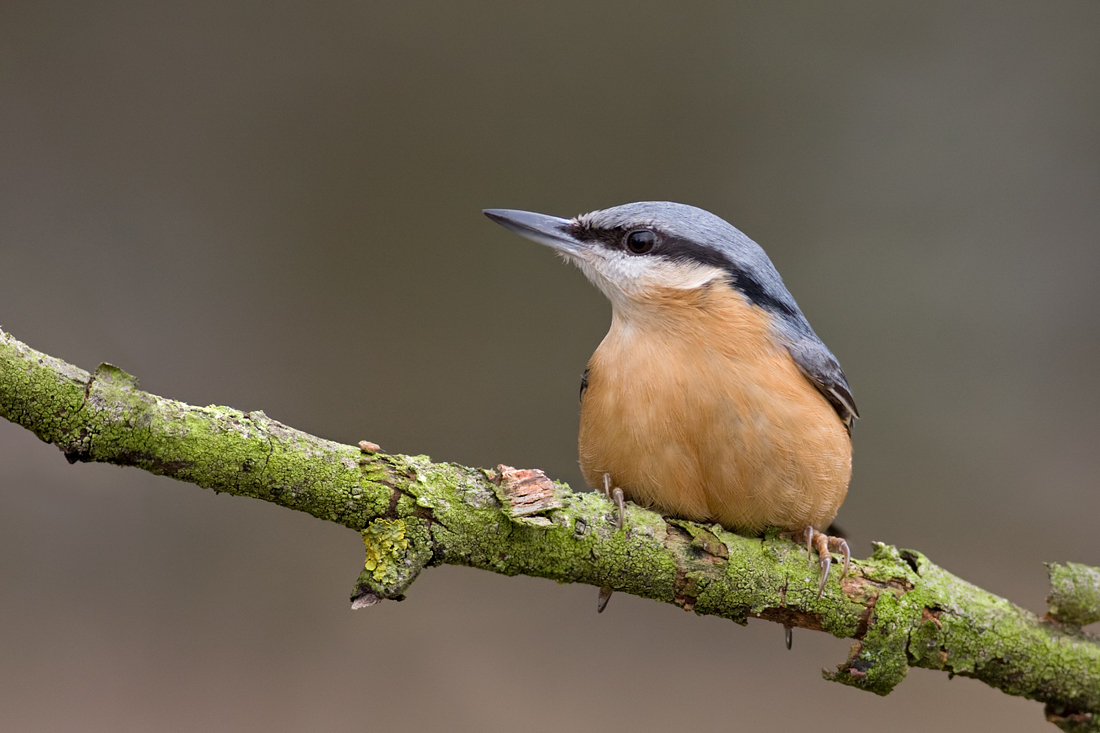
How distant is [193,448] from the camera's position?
5.94ft

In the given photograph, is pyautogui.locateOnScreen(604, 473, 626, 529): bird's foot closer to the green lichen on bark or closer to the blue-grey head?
the blue-grey head

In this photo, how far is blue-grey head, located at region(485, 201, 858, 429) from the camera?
8.70 feet

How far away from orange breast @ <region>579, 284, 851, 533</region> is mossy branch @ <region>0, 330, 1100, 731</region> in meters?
0.13

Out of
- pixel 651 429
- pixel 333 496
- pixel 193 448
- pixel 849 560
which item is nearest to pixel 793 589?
pixel 849 560

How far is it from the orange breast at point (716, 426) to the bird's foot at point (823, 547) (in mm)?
37

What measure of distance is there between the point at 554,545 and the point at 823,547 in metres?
0.84

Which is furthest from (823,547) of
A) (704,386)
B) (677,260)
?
(677,260)

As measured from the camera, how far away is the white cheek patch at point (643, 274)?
2633 mm

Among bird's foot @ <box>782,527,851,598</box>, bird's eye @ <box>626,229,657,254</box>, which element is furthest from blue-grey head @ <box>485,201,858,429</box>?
bird's foot @ <box>782,527,851,598</box>

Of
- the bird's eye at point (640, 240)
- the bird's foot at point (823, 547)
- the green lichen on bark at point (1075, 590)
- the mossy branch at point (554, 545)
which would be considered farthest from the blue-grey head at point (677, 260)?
the green lichen on bark at point (1075, 590)

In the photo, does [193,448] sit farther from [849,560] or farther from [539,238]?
[849,560]

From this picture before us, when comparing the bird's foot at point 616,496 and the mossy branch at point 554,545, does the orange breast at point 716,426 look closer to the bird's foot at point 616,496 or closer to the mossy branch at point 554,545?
the bird's foot at point 616,496

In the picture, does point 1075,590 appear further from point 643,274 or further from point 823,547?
point 643,274

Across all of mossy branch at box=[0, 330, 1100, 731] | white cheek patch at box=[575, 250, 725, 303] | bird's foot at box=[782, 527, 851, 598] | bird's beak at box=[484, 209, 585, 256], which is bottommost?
mossy branch at box=[0, 330, 1100, 731]
